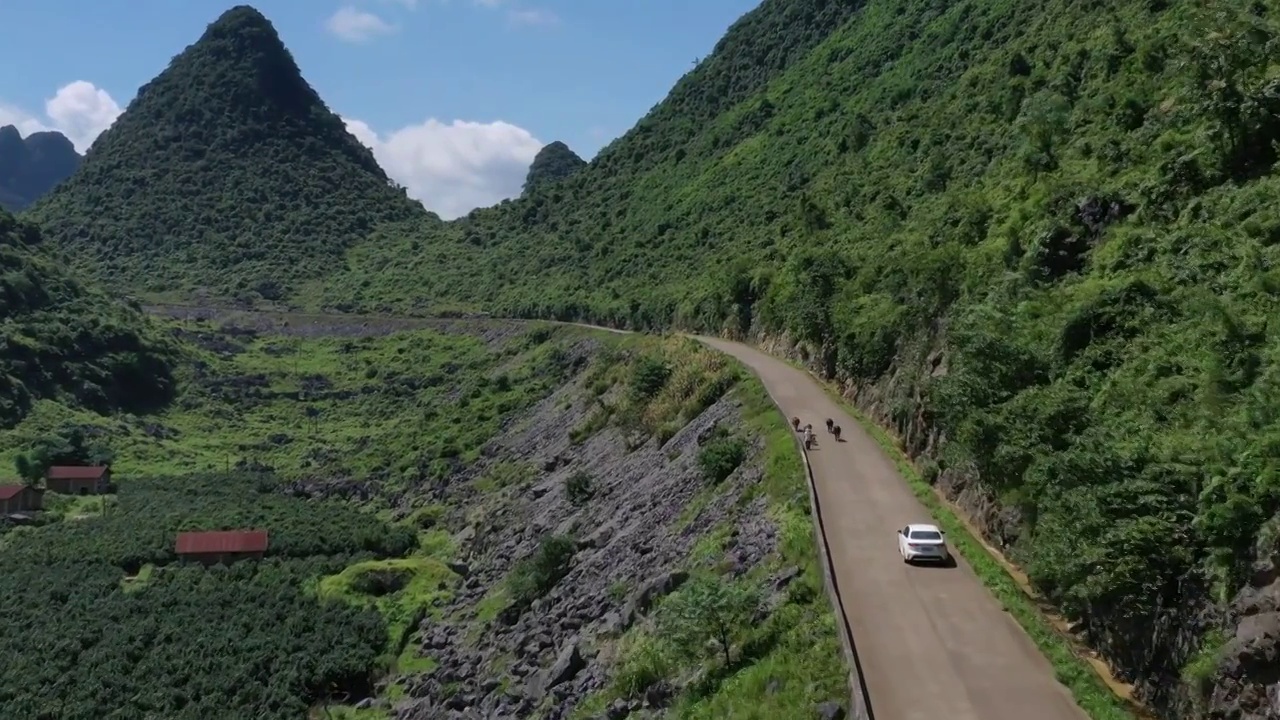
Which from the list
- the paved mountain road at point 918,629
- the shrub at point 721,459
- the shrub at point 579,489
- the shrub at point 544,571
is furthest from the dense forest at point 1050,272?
the shrub at point 544,571

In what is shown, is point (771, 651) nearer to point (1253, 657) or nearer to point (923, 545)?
point (923, 545)

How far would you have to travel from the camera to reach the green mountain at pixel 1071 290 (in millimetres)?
17750

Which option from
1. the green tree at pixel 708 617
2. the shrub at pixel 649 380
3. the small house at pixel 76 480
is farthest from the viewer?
the small house at pixel 76 480

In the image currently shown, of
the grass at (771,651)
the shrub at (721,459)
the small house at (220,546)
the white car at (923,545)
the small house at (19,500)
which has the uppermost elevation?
the shrub at (721,459)

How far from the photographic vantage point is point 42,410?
9281cm

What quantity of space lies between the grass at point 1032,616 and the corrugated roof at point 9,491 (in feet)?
202

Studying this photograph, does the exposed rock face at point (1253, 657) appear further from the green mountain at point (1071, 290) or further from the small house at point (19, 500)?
the small house at point (19, 500)

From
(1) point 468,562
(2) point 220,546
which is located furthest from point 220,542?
(1) point 468,562

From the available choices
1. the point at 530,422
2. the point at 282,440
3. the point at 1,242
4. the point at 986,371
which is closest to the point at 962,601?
the point at 986,371

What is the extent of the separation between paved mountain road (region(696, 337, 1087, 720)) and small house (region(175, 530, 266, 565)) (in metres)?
37.6

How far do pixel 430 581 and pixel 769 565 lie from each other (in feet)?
91.5

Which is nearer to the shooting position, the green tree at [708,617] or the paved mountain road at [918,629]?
the paved mountain road at [918,629]

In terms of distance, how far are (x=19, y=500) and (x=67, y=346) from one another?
42.6 m

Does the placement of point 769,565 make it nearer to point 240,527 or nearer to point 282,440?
point 240,527
